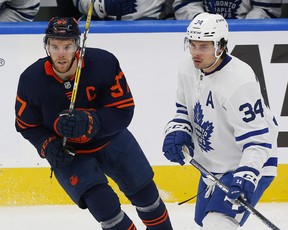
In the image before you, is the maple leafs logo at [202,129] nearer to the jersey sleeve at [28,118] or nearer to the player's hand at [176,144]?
the player's hand at [176,144]

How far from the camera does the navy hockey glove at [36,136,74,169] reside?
10.9 feet

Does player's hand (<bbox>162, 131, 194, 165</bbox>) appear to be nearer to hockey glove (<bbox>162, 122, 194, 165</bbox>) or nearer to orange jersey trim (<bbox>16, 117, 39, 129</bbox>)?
hockey glove (<bbox>162, 122, 194, 165</bbox>)

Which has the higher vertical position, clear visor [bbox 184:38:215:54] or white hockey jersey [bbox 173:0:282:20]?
clear visor [bbox 184:38:215:54]

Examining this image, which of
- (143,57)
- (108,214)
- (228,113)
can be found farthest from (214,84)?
(143,57)

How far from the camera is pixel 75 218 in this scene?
421 cm

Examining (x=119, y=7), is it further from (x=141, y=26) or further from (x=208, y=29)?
(x=208, y=29)

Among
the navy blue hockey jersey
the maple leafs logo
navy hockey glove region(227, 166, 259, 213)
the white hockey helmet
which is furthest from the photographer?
the navy blue hockey jersey

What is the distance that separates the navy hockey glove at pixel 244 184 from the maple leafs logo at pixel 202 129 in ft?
0.87

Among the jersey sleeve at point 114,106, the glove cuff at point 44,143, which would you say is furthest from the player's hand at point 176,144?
the glove cuff at point 44,143

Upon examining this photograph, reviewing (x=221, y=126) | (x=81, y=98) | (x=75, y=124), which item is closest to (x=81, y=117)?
(x=75, y=124)

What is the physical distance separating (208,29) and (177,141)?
452 mm

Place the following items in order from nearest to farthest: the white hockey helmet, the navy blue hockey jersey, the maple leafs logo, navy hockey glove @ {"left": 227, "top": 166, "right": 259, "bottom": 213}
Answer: navy hockey glove @ {"left": 227, "top": 166, "right": 259, "bottom": 213} < the white hockey helmet < the maple leafs logo < the navy blue hockey jersey

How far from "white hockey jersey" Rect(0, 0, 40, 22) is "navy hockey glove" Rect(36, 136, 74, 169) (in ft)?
4.15

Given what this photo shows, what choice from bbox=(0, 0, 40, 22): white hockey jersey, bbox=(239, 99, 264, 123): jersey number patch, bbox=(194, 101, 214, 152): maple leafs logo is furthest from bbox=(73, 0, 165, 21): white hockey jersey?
bbox=(239, 99, 264, 123): jersey number patch
